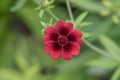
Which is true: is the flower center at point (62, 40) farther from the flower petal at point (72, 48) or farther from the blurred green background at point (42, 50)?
the blurred green background at point (42, 50)

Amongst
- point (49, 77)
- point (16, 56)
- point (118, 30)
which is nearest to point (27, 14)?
point (16, 56)

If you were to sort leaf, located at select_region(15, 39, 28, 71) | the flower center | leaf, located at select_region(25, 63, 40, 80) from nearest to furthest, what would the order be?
the flower center
leaf, located at select_region(25, 63, 40, 80)
leaf, located at select_region(15, 39, 28, 71)

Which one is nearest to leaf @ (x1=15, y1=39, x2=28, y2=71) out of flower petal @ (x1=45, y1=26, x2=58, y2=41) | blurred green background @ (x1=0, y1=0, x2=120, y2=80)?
blurred green background @ (x1=0, y1=0, x2=120, y2=80)

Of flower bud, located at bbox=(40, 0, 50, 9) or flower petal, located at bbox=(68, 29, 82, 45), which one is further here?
flower bud, located at bbox=(40, 0, 50, 9)

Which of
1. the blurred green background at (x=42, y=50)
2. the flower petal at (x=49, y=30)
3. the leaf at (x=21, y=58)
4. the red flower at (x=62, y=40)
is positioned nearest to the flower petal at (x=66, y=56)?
the red flower at (x=62, y=40)

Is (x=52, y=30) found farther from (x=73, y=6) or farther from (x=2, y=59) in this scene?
(x=2, y=59)

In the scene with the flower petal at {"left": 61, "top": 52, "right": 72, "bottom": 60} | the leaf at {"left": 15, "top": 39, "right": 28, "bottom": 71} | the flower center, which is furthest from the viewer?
the leaf at {"left": 15, "top": 39, "right": 28, "bottom": 71}

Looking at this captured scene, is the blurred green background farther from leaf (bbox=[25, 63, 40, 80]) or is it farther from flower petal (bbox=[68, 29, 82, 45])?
flower petal (bbox=[68, 29, 82, 45])

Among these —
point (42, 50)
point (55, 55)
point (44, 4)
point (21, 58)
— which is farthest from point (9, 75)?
point (55, 55)
